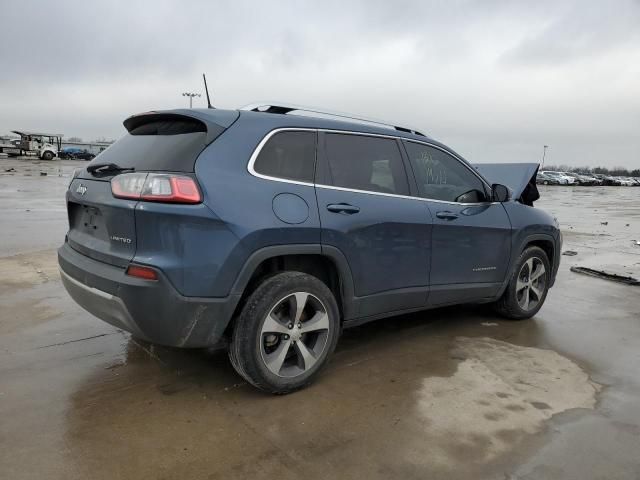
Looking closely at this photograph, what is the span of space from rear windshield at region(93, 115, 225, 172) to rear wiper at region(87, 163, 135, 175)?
3cm

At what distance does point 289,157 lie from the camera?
3307mm

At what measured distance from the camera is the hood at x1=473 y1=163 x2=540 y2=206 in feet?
18.1

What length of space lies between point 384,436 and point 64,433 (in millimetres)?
1742

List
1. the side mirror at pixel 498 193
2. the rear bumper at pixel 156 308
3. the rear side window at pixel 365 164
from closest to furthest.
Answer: the rear bumper at pixel 156 308 → the rear side window at pixel 365 164 → the side mirror at pixel 498 193

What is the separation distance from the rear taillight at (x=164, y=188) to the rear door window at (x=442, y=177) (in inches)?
74.9

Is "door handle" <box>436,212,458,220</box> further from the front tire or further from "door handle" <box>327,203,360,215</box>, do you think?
the front tire

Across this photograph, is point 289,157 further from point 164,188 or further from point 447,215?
point 447,215

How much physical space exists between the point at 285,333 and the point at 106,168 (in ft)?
5.15

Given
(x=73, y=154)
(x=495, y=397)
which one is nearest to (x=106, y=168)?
(x=495, y=397)

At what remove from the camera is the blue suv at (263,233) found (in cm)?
284

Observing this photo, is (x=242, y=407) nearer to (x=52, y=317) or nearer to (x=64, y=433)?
(x=64, y=433)

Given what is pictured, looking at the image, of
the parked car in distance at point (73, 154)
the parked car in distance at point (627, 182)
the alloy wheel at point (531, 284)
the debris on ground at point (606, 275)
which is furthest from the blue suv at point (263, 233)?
the parked car in distance at point (627, 182)

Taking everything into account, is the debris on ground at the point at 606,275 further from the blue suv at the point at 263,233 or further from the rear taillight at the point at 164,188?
the rear taillight at the point at 164,188

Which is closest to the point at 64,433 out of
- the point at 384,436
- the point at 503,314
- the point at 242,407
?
the point at 242,407
